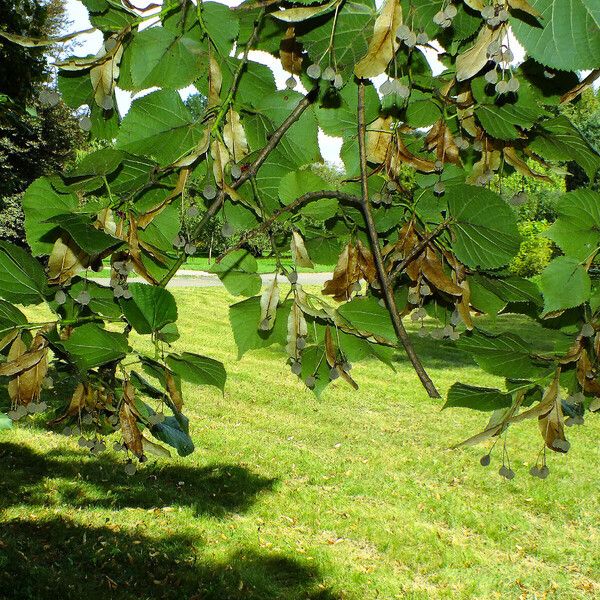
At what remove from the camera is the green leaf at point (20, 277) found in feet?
4.25

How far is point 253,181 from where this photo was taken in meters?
1.43

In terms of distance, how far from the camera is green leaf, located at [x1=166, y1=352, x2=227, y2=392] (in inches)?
57.1

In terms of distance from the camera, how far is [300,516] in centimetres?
646

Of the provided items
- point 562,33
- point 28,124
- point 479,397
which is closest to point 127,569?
point 479,397

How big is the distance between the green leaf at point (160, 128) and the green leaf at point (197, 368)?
1.34 feet

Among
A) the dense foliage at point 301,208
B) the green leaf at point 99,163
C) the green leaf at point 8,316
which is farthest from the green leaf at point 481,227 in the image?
the green leaf at point 8,316

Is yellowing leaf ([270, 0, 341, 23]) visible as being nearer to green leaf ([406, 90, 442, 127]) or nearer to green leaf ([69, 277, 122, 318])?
green leaf ([406, 90, 442, 127])

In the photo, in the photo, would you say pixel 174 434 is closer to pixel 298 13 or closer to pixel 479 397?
pixel 479 397

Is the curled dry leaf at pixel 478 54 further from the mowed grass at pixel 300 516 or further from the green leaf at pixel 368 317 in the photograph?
the mowed grass at pixel 300 516

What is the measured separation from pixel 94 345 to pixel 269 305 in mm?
373

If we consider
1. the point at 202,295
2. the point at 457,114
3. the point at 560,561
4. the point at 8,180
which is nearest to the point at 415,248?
the point at 457,114

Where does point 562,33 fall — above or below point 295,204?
above

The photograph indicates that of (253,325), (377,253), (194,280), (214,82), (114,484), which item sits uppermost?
(214,82)

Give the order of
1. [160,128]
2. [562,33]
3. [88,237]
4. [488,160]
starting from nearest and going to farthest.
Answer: [562,33] < [88,237] < [160,128] < [488,160]
